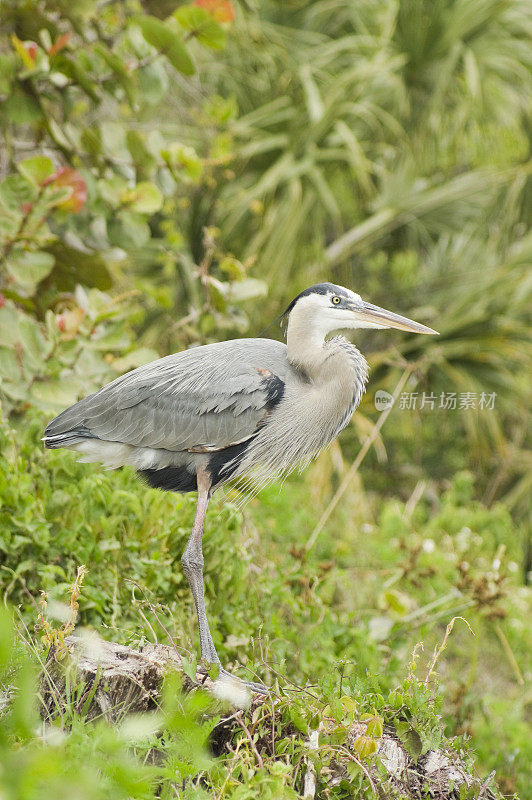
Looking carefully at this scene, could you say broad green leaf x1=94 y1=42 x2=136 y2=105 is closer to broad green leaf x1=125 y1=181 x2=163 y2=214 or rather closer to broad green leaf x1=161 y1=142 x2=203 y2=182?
broad green leaf x1=161 y1=142 x2=203 y2=182

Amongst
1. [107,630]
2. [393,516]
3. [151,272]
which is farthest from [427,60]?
[107,630]

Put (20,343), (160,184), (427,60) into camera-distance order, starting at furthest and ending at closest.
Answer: (427,60) → (160,184) → (20,343)

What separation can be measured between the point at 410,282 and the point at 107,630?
4821 mm

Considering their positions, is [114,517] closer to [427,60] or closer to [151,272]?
[151,272]

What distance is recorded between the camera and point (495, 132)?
7.78m

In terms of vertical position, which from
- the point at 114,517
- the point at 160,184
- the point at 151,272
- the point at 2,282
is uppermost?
the point at 160,184

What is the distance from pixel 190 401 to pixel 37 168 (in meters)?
1.50

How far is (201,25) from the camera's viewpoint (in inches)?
167

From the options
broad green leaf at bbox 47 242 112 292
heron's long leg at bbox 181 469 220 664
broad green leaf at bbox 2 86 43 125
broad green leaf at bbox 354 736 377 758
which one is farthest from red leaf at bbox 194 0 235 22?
broad green leaf at bbox 354 736 377 758

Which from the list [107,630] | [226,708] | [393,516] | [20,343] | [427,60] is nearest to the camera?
[226,708]

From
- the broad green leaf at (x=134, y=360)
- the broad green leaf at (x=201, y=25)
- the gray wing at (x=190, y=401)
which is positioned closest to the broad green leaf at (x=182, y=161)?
the broad green leaf at (x=201, y=25)

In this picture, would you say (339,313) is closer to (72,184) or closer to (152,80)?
(72,184)

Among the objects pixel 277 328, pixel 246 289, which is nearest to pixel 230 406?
pixel 246 289

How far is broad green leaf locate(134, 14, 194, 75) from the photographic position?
405 cm
